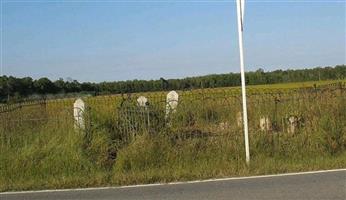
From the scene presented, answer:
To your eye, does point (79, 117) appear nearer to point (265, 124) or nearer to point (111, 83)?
point (265, 124)

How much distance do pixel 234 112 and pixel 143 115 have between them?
8.48 feet

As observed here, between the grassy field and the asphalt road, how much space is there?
678 millimetres

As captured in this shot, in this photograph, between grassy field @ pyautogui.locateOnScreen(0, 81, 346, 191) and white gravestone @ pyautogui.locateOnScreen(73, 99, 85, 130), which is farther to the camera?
white gravestone @ pyautogui.locateOnScreen(73, 99, 85, 130)

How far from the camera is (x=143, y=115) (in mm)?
12883

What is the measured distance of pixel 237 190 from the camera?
339 inches

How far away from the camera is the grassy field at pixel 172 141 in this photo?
34.6 ft

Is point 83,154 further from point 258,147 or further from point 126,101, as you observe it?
point 258,147

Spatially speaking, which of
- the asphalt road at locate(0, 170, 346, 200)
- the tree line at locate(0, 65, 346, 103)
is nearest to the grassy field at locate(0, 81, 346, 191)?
the asphalt road at locate(0, 170, 346, 200)

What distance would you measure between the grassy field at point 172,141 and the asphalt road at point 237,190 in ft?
2.22

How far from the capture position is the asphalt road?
320 inches

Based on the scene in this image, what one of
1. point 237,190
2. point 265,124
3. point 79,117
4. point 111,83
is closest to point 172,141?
point 79,117

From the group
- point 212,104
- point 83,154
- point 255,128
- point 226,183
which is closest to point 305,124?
point 255,128

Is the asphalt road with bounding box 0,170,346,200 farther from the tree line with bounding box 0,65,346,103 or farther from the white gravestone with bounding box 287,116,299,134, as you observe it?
the tree line with bounding box 0,65,346,103

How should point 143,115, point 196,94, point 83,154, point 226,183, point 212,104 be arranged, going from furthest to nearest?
point 196,94 → point 212,104 → point 143,115 → point 83,154 → point 226,183
